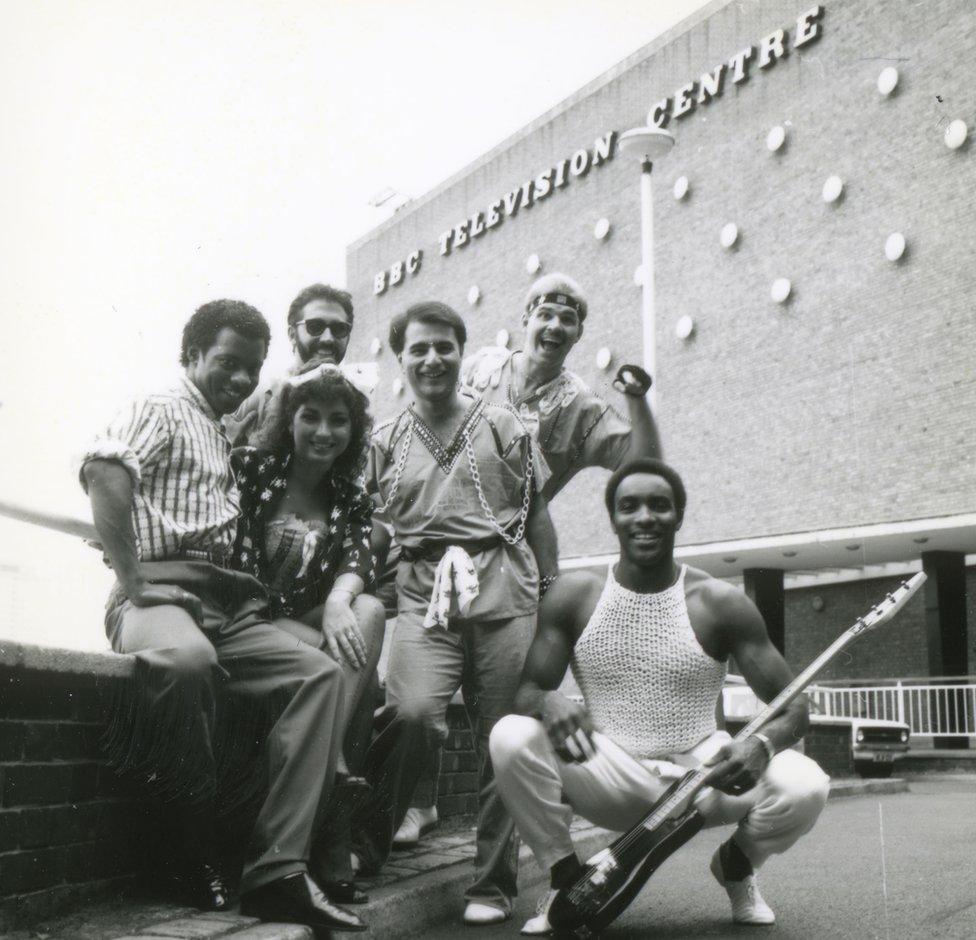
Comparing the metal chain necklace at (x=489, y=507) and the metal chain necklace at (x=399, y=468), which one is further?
the metal chain necklace at (x=399, y=468)

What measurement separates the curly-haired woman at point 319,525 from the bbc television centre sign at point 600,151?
61.7ft

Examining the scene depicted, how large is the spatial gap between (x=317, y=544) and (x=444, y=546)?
1.65 ft

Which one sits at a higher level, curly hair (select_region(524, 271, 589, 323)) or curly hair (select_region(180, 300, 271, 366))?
curly hair (select_region(524, 271, 589, 323))

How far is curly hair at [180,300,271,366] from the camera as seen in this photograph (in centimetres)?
394

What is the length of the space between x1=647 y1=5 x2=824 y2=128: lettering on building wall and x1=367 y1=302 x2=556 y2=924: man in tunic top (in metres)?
18.3

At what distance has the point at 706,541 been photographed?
2194 centimetres

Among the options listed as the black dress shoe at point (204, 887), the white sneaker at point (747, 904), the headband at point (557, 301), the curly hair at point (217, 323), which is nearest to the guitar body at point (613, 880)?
the white sneaker at point (747, 904)

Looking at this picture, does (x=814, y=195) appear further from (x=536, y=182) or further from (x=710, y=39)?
(x=536, y=182)

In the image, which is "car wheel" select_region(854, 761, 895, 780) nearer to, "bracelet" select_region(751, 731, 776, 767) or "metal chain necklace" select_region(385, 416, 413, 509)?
"metal chain necklace" select_region(385, 416, 413, 509)

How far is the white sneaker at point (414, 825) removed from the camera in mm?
4914

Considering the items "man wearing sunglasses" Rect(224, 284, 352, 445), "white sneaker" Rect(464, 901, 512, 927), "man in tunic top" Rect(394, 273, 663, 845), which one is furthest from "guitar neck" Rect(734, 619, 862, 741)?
"man wearing sunglasses" Rect(224, 284, 352, 445)

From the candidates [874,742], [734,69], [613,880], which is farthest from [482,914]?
[734,69]

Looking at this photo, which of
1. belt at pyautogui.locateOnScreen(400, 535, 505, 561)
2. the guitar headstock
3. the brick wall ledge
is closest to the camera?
the brick wall ledge

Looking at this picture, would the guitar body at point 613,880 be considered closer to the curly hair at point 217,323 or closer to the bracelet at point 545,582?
the bracelet at point 545,582
